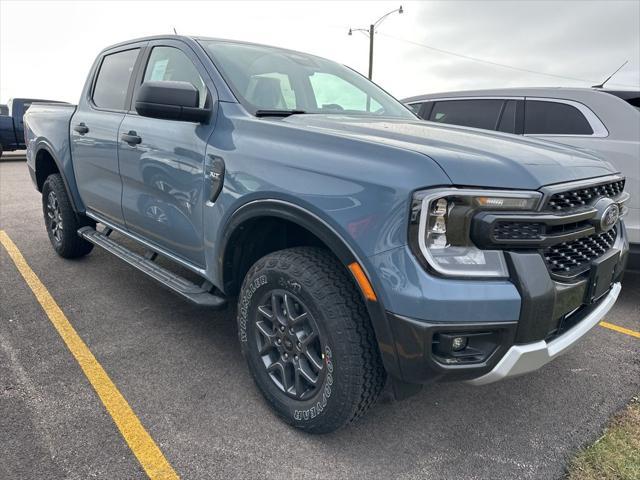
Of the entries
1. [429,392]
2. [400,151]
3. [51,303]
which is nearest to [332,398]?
[429,392]

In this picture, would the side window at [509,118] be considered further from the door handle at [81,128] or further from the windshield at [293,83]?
the door handle at [81,128]

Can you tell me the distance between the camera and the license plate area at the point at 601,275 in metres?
2.05

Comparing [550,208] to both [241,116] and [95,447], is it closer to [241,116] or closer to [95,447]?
[241,116]

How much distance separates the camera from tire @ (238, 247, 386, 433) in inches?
78.5

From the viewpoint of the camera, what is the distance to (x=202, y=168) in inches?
102

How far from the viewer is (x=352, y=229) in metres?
1.87

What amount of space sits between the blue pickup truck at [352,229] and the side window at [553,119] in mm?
2199

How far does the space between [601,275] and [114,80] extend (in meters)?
3.73

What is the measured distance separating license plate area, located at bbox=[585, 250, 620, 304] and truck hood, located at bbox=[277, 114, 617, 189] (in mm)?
388

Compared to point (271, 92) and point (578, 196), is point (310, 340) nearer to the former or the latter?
point (578, 196)

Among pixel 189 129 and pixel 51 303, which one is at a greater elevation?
pixel 189 129

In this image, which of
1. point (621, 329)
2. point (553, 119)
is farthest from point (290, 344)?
point (553, 119)

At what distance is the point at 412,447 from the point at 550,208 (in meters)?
1.28

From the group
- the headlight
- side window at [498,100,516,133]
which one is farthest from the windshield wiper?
side window at [498,100,516,133]
